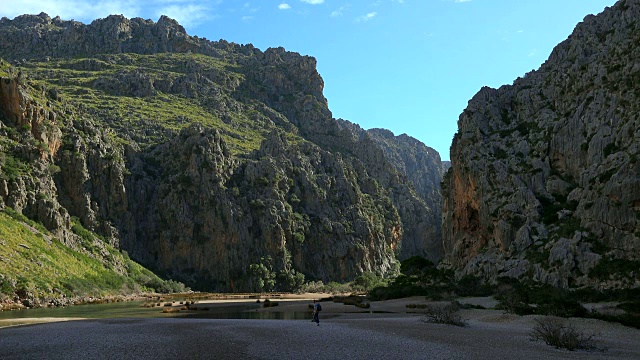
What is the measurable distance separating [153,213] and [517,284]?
334ft

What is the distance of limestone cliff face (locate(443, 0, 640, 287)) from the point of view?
43281 millimetres

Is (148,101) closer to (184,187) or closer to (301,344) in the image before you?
(184,187)

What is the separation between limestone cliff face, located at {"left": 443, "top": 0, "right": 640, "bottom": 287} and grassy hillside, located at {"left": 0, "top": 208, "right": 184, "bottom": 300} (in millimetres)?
57437

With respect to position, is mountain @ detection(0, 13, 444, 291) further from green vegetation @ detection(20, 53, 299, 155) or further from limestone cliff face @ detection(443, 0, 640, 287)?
limestone cliff face @ detection(443, 0, 640, 287)

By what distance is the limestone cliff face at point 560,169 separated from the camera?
142 feet

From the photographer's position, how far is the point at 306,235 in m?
138

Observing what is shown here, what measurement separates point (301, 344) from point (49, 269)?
58.0 metres

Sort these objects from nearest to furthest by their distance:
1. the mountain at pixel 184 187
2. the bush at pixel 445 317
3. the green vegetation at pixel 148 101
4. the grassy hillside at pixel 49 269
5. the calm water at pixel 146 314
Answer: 1. the bush at pixel 445 317
2. the calm water at pixel 146 314
3. the grassy hillside at pixel 49 269
4. the mountain at pixel 184 187
5. the green vegetation at pixel 148 101

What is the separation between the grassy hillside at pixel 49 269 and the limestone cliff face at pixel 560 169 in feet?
188

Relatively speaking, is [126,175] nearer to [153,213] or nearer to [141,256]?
[153,213]

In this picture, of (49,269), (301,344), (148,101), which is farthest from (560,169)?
(148,101)

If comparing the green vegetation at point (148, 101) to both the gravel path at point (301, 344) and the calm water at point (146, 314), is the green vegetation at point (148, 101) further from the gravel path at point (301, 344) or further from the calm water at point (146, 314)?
the gravel path at point (301, 344)

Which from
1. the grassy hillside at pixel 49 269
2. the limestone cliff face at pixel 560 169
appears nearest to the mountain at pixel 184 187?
the grassy hillside at pixel 49 269

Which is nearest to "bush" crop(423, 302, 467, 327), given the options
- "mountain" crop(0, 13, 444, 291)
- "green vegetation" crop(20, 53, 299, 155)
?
"mountain" crop(0, 13, 444, 291)
